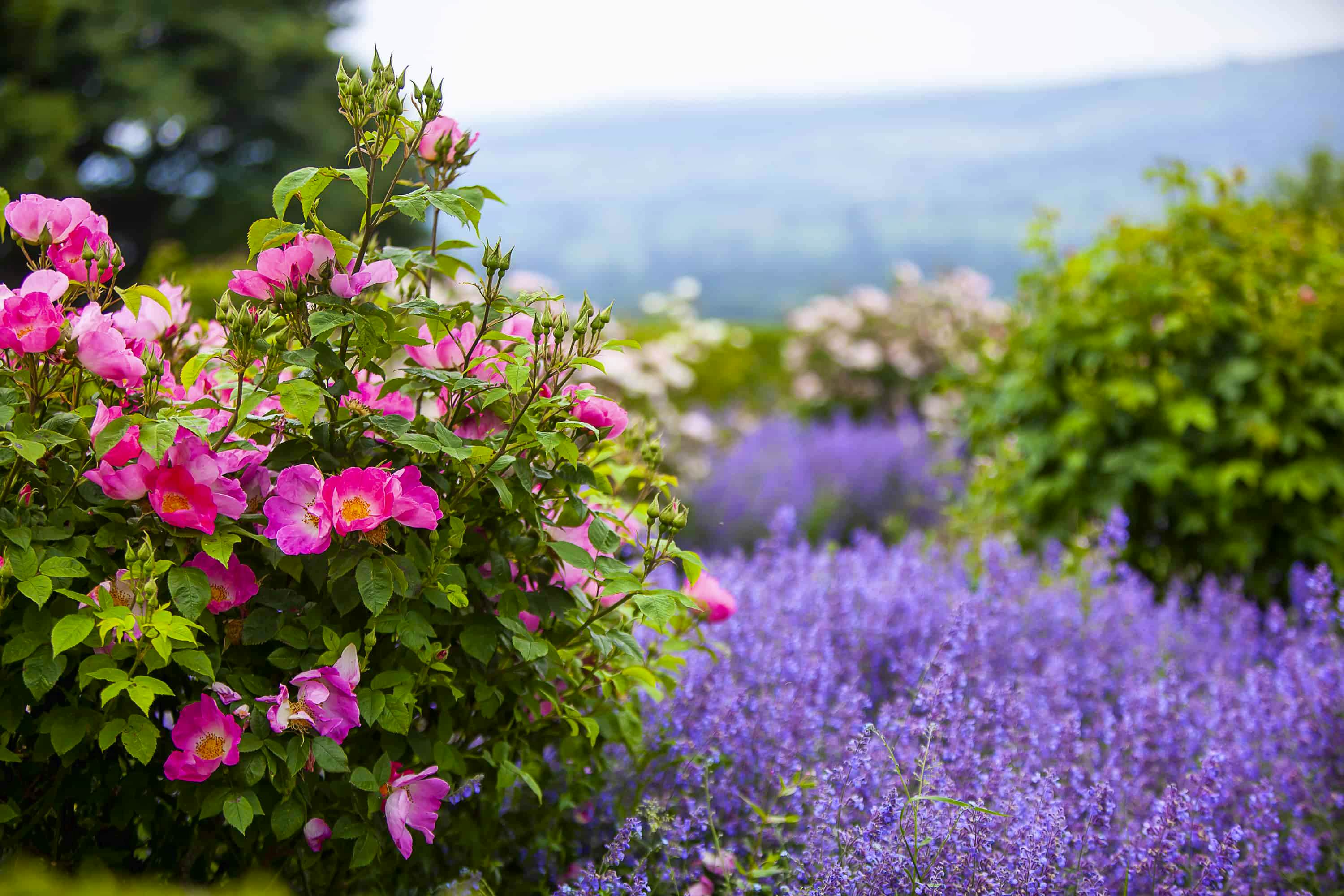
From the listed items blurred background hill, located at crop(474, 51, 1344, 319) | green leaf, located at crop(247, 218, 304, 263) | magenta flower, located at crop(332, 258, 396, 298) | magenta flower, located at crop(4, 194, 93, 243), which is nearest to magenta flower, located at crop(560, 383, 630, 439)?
magenta flower, located at crop(332, 258, 396, 298)

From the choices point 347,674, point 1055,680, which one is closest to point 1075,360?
point 1055,680

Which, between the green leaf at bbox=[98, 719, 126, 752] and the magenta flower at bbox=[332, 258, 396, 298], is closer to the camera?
the green leaf at bbox=[98, 719, 126, 752]

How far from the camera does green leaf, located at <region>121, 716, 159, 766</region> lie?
44.3 inches

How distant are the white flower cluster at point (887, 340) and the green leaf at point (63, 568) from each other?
6.53 meters

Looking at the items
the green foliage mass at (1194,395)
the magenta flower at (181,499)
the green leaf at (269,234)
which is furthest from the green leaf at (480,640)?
the green foliage mass at (1194,395)

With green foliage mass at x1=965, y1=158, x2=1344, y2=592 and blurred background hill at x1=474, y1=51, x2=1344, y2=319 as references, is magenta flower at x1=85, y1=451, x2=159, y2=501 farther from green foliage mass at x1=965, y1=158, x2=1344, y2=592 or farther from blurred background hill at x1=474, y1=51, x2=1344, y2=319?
blurred background hill at x1=474, y1=51, x2=1344, y2=319

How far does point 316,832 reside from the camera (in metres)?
1.28

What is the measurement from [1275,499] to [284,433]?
352 centimetres

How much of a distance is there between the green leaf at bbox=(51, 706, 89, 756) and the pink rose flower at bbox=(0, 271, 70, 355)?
449mm

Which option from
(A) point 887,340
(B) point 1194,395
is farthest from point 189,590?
(A) point 887,340

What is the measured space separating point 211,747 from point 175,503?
1.04 feet

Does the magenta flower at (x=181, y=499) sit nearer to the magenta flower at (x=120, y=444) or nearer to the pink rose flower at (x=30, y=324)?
the magenta flower at (x=120, y=444)

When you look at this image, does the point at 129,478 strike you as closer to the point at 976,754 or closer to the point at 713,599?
the point at 713,599

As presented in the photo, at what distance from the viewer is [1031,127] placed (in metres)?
153
